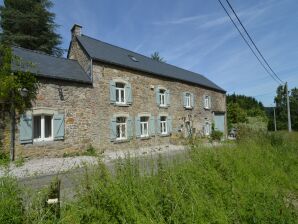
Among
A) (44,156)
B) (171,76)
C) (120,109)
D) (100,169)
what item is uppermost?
(171,76)

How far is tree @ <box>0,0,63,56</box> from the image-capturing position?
25297mm

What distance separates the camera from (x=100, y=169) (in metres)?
3.62

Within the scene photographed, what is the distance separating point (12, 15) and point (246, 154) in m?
27.9

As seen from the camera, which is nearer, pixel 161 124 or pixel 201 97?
pixel 161 124

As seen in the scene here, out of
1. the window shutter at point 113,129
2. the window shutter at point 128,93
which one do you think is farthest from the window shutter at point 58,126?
the window shutter at point 128,93

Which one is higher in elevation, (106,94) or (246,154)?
(106,94)

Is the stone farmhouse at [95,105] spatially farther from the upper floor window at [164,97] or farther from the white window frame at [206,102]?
the white window frame at [206,102]

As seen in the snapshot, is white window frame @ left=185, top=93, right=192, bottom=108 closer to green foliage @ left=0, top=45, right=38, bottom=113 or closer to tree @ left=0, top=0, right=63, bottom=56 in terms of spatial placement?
green foliage @ left=0, top=45, right=38, bottom=113

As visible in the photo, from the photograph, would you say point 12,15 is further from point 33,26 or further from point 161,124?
point 161,124

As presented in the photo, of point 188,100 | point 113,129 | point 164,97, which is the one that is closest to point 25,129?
point 113,129

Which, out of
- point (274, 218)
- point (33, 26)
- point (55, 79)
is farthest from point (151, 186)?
point (33, 26)

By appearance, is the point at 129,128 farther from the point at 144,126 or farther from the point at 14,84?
the point at 14,84

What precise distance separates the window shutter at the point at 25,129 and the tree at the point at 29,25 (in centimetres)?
1753

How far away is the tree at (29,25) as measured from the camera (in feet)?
83.0
